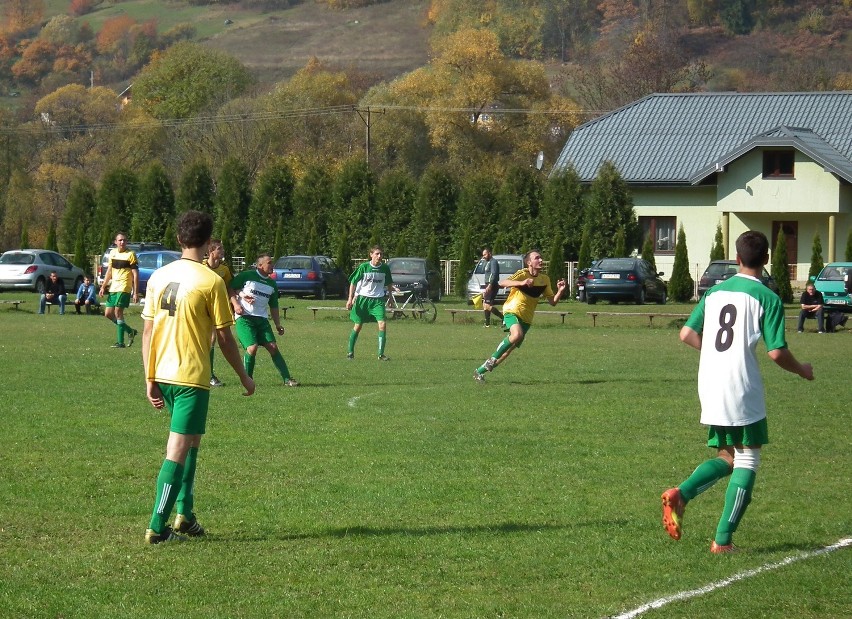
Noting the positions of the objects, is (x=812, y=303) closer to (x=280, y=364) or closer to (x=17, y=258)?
(x=280, y=364)

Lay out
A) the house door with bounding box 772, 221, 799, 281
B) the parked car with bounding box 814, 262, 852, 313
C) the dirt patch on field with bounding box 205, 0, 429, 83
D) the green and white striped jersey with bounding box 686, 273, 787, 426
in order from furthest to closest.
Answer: the dirt patch on field with bounding box 205, 0, 429, 83
the house door with bounding box 772, 221, 799, 281
the parked car with bounding box 814, 262, 852, 313
the green and white striped jersey with bounding box 686, 273, 787, 426

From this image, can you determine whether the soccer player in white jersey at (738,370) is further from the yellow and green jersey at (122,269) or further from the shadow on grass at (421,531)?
the yellow and green jersey at (122,269)

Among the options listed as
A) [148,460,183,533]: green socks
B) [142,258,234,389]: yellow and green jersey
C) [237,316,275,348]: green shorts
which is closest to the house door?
[237,316,275,348]: green shorts

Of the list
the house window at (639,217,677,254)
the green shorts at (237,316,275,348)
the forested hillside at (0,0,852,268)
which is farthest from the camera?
the house window at (639,217,677,254)

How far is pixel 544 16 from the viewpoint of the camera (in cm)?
14025

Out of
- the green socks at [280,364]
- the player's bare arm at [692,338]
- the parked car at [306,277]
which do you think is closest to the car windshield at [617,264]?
the parked car at [306,277]

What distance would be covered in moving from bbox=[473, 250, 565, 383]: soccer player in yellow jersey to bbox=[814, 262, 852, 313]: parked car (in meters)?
17.2

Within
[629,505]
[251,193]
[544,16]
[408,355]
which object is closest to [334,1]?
[544,16]

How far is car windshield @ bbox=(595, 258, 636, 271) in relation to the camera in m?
41.5

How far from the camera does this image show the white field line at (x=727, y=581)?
6246 millimetres

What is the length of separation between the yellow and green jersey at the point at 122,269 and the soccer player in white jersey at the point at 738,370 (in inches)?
636

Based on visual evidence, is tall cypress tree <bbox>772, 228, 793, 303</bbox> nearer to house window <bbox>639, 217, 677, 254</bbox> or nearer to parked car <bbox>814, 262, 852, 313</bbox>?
parked car <bbox>814, 262, 852, 313</bbox>

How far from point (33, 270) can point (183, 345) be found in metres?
36.8

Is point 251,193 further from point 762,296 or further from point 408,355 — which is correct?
point 762,296
